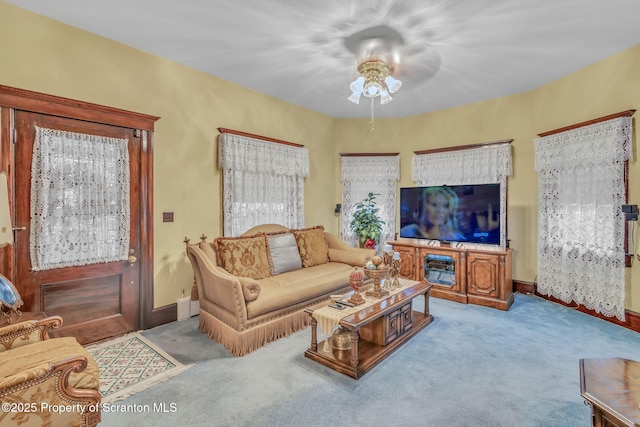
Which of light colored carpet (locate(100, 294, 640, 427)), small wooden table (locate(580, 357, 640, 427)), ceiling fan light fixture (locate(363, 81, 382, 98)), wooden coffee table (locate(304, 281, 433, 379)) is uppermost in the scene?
ceiling fan light fixture (locate(363, 81, 382, 98))

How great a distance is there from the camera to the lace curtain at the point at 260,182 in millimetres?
3959

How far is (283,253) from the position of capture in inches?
151

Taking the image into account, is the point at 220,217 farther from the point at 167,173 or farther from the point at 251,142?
the point at 251,142

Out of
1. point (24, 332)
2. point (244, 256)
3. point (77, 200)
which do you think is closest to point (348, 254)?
point (244, 256)

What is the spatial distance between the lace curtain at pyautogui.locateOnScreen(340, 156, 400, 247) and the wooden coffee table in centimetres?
239

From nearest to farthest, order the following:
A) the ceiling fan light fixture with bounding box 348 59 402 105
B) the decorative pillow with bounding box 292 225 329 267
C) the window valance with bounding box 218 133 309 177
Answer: the ceiling fan light fixture with bounding box 348 59 402 105, the window valance with bounding box 218 133 309 177, the decorative pillow with bounding box 292 225 329 267

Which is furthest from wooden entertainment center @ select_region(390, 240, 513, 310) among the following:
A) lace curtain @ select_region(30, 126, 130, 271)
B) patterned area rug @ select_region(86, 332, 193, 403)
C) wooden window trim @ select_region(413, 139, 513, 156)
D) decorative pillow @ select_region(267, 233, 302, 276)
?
lace curtain @ select_region(30, 126, 130, 271)

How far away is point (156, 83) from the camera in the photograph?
3.35 m

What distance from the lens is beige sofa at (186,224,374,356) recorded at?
8.95ft

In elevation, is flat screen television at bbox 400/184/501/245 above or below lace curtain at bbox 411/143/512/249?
below

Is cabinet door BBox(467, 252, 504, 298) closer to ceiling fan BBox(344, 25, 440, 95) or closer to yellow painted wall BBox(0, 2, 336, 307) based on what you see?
ceiling fan BBox(344, 25, 440, 95)

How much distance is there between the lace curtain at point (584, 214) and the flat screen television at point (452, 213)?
634 millimetres

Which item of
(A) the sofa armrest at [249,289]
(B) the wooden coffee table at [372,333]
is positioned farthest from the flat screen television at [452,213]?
(A) the sofa armrest at [249,289]

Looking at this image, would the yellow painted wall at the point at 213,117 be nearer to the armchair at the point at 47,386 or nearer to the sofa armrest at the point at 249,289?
the sofa armrest at the point at 249,289
